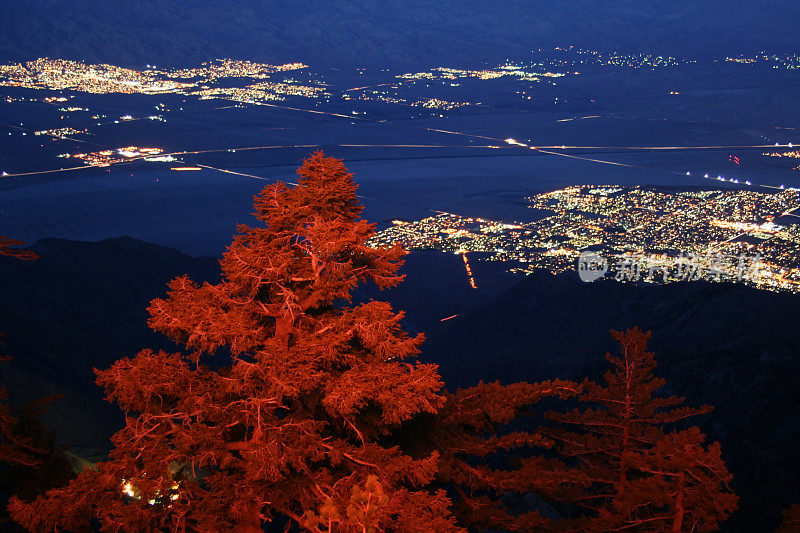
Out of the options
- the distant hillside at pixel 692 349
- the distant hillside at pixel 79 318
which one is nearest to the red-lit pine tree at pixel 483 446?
the distant hillside at pixel 692 349

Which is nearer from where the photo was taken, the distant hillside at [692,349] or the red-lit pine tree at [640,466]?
the red-lit pine tree at [640,466]

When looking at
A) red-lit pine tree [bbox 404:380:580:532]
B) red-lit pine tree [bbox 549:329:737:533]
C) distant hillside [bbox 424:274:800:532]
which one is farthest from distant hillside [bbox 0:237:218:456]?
distant hillside [bbox 424:274:800:532]

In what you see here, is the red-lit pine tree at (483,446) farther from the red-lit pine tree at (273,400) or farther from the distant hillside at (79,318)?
the distant hillside at (79,318)

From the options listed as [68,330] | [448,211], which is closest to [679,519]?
[68,330]

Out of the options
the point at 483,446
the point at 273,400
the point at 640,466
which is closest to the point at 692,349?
the point at 640,466

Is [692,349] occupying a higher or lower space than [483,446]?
lower

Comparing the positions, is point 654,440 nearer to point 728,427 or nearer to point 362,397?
point 362,397

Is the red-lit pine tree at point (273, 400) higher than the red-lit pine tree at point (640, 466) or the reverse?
higher

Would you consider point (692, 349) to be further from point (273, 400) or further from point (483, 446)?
point (273, 400)
